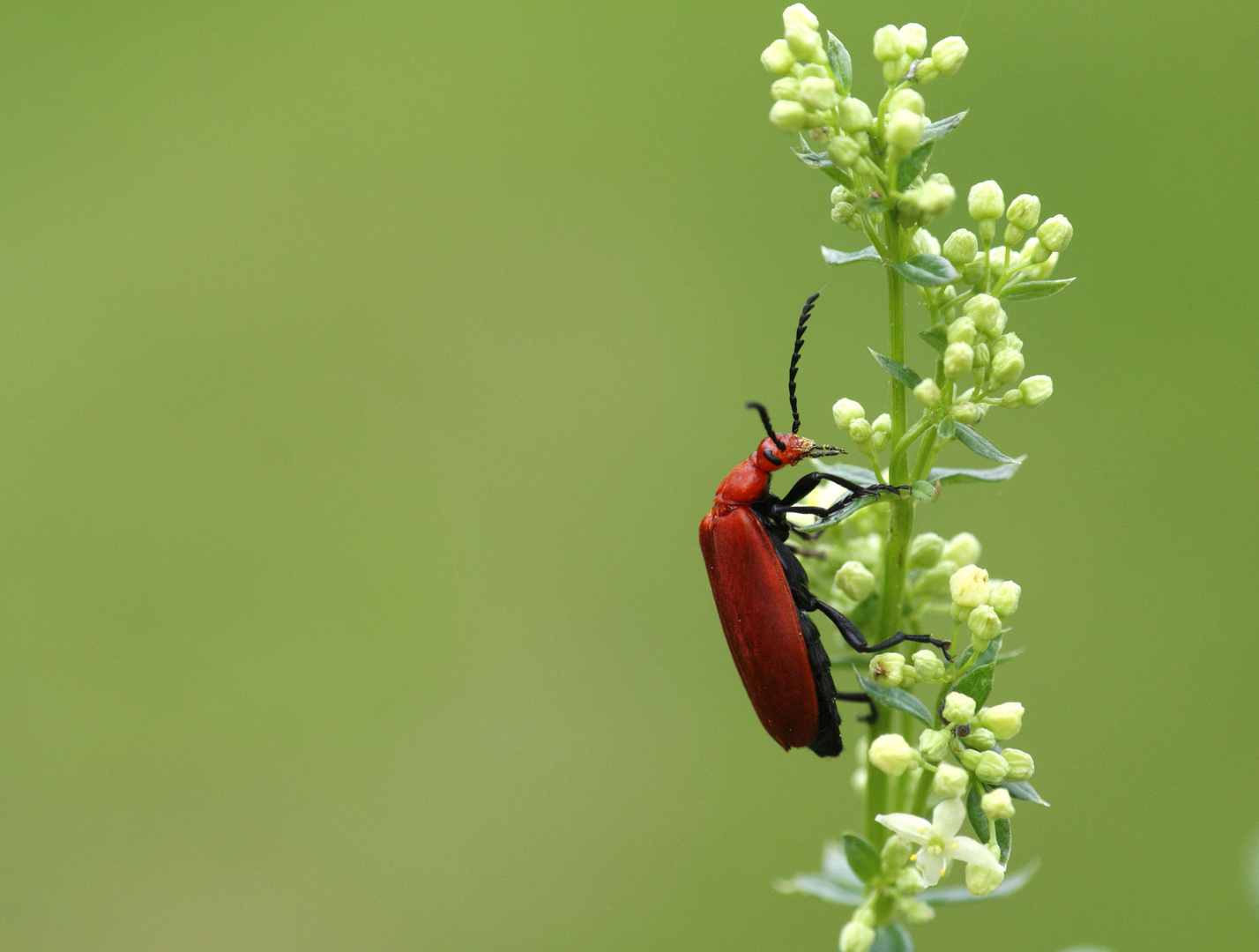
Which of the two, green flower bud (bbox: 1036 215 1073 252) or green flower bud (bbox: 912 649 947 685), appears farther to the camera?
green flower bud (bbox: 1036 215 1073 252)

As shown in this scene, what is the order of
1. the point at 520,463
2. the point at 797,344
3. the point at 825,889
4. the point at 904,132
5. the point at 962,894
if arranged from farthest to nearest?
the point at 520,463 < the point at 797,344 < the point at 825,889 < the point at 962,894 < the point at 904,132

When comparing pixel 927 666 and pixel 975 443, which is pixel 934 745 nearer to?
pixel 927 666

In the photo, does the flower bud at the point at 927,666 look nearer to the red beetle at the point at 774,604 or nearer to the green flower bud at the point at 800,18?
the red beetle at the point at 774,604

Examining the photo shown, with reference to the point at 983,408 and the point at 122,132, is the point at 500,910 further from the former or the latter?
the point at 122,132

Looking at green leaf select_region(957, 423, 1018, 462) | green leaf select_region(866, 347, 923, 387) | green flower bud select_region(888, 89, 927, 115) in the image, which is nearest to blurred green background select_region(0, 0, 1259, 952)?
green leaf select_region(957, 423, 1018, 462)

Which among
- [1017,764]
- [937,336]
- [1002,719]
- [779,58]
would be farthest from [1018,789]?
[779,58]

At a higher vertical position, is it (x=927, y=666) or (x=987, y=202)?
(x=987, y=202)

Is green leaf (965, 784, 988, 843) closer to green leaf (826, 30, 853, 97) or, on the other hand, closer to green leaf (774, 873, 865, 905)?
green leaf (774, 873, 865, 905)
